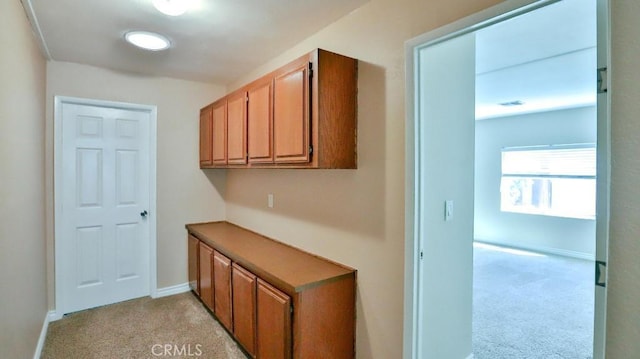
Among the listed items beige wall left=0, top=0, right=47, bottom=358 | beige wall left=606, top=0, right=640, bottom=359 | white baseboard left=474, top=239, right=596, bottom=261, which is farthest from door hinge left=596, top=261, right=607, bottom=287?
white baseboard left=474, top=239, right=596, bottom=261

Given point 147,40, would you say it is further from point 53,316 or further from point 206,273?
point 53,316

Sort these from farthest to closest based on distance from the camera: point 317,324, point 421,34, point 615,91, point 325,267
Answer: point 325,267 < point 317,324 < point 421,34 < point 615,91

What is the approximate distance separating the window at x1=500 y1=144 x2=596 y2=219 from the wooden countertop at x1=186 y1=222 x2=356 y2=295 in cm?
501

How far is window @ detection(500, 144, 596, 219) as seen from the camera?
5277 millimetres

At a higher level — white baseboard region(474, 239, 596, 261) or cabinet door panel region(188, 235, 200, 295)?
cabinet door panel region(188, 235, 200, 295)

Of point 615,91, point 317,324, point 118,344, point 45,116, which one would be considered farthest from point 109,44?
point 615,91

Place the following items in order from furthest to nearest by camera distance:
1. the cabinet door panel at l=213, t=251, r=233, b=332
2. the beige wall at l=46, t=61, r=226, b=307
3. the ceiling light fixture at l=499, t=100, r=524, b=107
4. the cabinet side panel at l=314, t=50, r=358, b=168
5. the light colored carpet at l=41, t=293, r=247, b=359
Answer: the ceiling light fixture at l=499, t=100, r=524, b=107
the beige wall at l=46, t=61, r=226, b=307
the cabinet door panel at l=213, t=251, r=233, b=332
the light colored carpet at l=41, t=293, r=247, b=359
the cabinet side panel at l=314, t=50, r=358, b=168

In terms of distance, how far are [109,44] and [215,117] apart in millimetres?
1062

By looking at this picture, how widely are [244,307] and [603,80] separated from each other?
238 cm

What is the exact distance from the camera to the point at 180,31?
7.76 ft

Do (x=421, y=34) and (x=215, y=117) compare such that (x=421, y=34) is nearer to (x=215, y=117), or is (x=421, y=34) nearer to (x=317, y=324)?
(x=317, y=324)

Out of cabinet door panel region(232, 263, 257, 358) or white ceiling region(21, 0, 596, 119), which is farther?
cabinet door panel region(232, 263, 257, 358)

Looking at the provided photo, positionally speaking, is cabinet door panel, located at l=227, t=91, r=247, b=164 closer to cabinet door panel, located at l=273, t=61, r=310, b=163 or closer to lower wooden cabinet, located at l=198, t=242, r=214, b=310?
cabinet door panel, located at l=273, t=61, r=310, b=163

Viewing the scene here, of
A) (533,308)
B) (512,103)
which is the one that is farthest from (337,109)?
(512,103)
